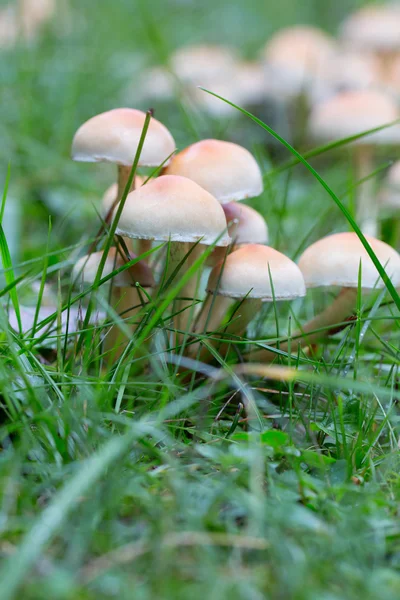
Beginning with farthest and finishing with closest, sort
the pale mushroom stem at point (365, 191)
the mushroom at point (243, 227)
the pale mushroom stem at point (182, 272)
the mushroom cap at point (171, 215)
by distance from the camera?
the pale mushroom stem at point (365, 191) < the mushroom at point (243, 227) < the pale mushroom stem at point (182, 272) < the mushroom cap at point (171, 215)

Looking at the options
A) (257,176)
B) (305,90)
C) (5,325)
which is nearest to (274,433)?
(5,325)

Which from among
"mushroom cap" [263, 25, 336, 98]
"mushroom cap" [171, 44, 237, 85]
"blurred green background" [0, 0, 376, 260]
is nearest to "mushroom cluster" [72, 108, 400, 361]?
"blurred green background" [0, 0, 376, 260]

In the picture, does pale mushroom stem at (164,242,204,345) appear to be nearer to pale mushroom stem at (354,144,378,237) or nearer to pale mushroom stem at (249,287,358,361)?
pale mushroom stem at (249,287,358,361)

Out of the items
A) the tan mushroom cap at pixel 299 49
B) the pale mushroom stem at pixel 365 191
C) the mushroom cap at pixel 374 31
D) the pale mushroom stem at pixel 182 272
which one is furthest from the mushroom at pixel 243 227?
the mushroom cap at pixel 374 31

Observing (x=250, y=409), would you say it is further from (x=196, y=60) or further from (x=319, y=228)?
(x=196, y=60)

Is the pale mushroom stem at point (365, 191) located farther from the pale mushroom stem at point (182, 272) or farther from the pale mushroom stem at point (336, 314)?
the pale mushroom stem at point (182, 272)


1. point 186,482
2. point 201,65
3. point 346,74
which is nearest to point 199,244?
point 186,482
